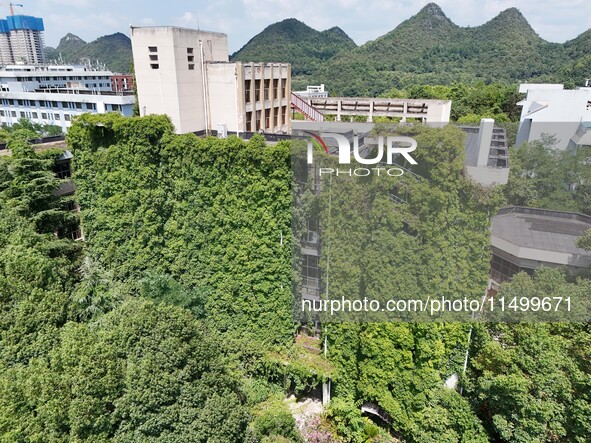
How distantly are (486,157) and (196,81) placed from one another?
14.6 m

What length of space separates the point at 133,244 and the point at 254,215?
20.4 ft

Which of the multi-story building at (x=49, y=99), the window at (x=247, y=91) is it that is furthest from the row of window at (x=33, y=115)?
the window at (x=247, y=91)

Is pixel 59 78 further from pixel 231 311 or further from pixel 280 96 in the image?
pixel 231 311

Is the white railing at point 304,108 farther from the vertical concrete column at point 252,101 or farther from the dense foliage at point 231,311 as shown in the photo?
the dense foliage at point 231,311

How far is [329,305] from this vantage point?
55.0 ft

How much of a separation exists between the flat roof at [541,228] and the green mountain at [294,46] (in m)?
105

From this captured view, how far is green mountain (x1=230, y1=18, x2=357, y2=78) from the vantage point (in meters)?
119

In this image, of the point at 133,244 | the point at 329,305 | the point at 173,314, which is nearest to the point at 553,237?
the point at 329,305

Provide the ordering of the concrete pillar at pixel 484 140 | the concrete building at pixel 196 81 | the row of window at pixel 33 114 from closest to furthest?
the concrete pillar at pixel 484 140 < the concrete building at pixel 196 81 < the row of window at pixel 33 114

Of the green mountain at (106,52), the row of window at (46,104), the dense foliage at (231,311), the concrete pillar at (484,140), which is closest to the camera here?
the dense foliage at (231,311)

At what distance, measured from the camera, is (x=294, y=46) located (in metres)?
128

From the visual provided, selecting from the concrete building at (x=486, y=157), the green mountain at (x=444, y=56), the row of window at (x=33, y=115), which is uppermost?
the green mountain at (x=444, y=56)

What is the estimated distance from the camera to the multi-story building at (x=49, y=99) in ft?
170

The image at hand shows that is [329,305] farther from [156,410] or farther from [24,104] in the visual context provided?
[24,104]
